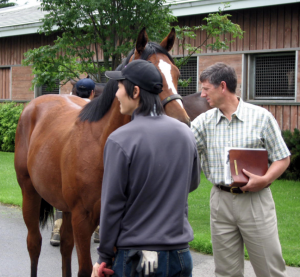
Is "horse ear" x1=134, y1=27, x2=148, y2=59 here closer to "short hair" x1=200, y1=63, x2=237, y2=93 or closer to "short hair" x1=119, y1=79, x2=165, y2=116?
"short hair" x1=200, y1=63, x2=237, y2=93

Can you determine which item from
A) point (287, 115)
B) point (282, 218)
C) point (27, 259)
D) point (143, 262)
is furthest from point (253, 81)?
point (143, 262)

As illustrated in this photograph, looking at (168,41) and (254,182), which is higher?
(168,41)

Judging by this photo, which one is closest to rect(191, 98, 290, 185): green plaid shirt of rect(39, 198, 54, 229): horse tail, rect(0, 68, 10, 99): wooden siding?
rect(39, 198, 54, 229): horse tail

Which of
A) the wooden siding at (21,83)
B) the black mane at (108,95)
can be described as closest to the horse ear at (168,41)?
the black mane at (108,95)

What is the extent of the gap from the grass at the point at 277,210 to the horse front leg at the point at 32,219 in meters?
1.91

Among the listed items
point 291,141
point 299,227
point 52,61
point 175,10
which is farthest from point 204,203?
point 175,10

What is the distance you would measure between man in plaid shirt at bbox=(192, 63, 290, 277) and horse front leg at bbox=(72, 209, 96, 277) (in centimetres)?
101

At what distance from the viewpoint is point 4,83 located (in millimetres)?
16312

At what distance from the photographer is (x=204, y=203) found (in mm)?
7559

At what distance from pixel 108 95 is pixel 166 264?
5.17ft

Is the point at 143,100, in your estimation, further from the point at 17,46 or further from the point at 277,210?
the point at 17,46

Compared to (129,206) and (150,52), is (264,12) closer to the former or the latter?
(150,52)

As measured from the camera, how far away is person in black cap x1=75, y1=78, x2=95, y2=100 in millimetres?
5645

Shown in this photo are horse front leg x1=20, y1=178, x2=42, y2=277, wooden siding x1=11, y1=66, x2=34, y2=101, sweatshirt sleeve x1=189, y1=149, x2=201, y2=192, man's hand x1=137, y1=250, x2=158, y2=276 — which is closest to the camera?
man's hand x1=137, y1=250, x2=158, y2=276
